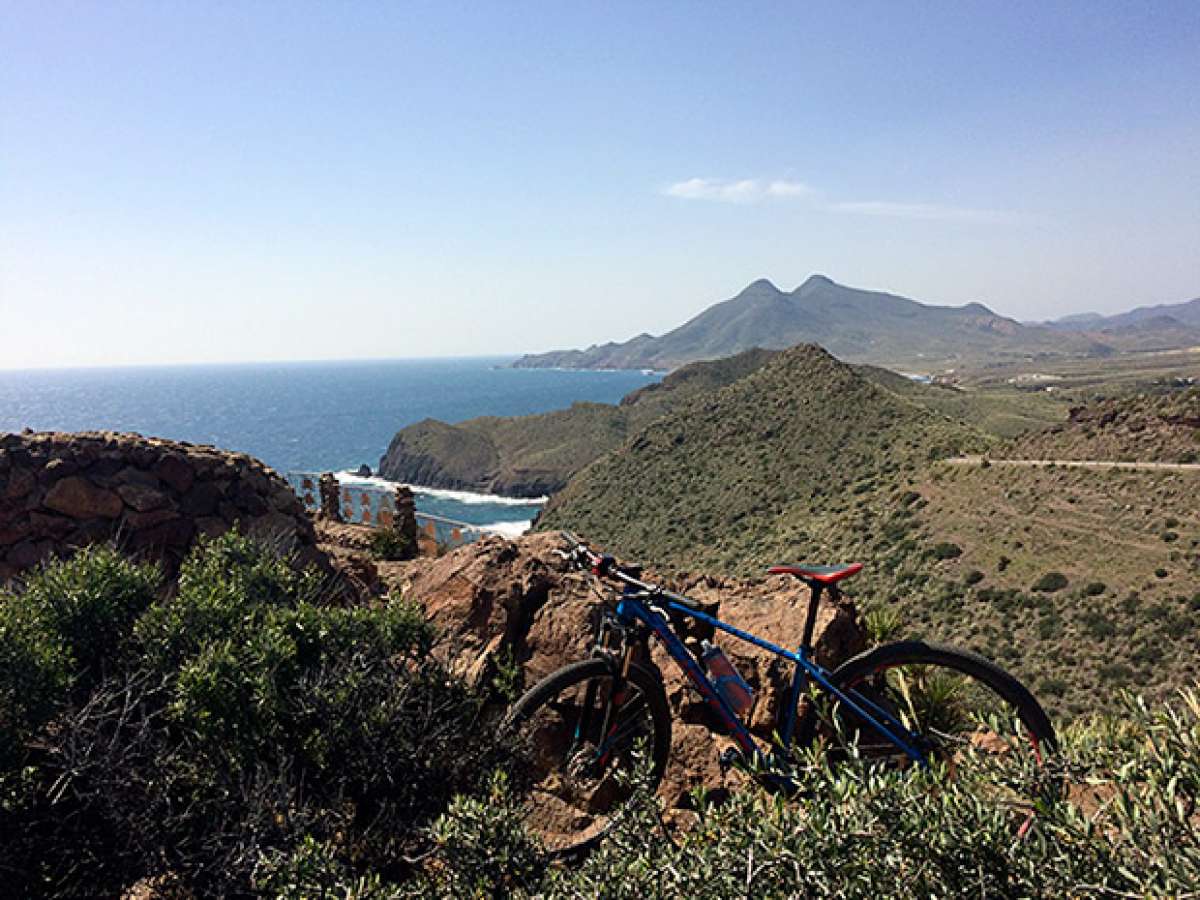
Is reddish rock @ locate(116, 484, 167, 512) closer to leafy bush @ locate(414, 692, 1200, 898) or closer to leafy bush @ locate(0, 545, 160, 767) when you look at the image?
leafy bush @ locate(0, 545, 160, 767)

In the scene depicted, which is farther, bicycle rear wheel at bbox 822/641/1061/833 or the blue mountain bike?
the blue mountain bike

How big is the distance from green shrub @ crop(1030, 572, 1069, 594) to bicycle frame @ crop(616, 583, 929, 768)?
26.7 metres

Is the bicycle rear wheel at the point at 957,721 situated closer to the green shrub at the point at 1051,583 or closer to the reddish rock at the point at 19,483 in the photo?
the reddish rock at the point at 19,483

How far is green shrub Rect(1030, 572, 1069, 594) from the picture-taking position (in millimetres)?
24812

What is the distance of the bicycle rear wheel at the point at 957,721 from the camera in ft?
6.63

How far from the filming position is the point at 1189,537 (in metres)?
25.5

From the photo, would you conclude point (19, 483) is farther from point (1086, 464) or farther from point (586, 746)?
point (1086, 464)

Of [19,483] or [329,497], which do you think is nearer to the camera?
[19,483]

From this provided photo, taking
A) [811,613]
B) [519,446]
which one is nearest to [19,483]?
[811,613]

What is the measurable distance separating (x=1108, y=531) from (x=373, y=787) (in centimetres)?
3357

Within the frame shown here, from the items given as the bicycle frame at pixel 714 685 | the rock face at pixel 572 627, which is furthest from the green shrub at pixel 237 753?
the bicycle frame at pixel 714 685

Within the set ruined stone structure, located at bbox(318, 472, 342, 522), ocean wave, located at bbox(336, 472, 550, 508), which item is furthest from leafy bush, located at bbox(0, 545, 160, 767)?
ocean wave, located at bbox(336, 472, 550, 508)

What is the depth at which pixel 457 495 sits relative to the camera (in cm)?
8481

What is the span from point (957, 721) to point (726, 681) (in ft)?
7.36
